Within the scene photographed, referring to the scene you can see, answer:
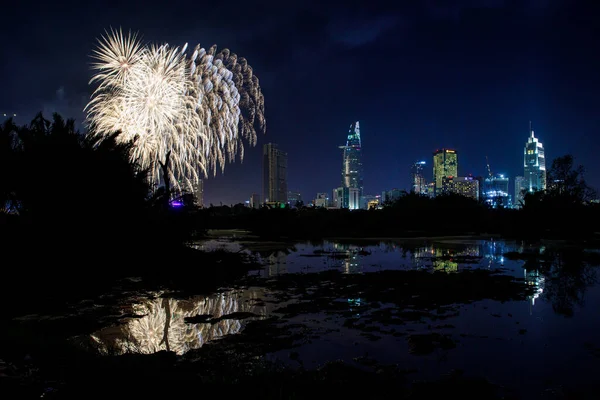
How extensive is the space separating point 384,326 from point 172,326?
4.48 metres

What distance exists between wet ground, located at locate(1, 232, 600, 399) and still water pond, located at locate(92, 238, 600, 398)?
0.03 meters

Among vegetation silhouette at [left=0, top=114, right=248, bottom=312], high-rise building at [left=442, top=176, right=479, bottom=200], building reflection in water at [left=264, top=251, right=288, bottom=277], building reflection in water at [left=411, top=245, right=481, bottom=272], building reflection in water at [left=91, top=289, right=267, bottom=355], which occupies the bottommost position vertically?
building reflection in water at [left=91, top=289, right=267, bottom=355]

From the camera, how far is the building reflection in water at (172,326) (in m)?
8.03

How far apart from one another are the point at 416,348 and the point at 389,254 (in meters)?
17.2

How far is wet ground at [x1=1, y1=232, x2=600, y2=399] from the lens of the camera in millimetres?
6855

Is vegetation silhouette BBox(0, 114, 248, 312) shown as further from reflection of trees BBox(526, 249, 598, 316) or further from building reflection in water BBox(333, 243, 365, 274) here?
reflection of trees BBox(526, 249, 598, 316)

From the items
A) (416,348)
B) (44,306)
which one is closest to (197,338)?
(416,348)

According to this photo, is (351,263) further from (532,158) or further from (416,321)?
(532,158)

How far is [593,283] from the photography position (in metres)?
14.7

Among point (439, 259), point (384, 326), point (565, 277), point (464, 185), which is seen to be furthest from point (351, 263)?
A: point (464, 185)

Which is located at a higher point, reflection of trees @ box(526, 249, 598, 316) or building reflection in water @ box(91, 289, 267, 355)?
reflection of trees @ box(526, 249, 598, 316)

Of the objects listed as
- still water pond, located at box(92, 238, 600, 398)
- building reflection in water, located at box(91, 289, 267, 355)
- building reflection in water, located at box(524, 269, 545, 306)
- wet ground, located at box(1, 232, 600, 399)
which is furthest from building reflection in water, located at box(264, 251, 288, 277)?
building reflection in water, located at box(524, 269, 545, 306)

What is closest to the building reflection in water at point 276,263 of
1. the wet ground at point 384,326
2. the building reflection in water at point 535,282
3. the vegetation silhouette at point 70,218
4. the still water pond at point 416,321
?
the still water pond at point 416,321

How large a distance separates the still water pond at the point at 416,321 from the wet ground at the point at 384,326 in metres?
0.03
